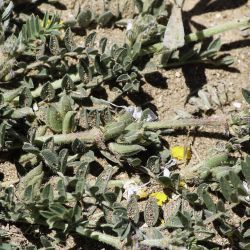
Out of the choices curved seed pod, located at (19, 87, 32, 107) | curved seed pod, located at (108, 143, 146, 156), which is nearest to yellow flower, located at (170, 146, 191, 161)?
curved seed pod, located at (108, 143, 146, 156)

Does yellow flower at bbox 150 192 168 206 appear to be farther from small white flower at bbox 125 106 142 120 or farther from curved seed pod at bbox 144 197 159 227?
small white flower at bbox 125 106 142 120

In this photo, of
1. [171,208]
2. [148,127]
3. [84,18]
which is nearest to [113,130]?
[148,127]

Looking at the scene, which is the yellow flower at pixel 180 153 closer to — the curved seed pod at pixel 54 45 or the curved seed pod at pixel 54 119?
the curved seed pod at pixel 54 119

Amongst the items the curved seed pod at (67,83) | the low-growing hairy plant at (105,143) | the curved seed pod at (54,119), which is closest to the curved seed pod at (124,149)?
the low-growing hairy plant at (105,143)

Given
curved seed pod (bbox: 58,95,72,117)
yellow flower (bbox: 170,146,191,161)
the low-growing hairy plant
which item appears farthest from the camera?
yellow flower (bbox: 170,146,191,161)

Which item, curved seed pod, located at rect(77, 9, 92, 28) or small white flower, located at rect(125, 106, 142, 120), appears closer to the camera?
small white flower, located at rect(125, 106, 142, 120)

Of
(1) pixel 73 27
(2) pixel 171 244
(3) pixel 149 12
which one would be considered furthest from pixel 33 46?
(2) pixel 171 244

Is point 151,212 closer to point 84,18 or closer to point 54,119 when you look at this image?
point 54,119
